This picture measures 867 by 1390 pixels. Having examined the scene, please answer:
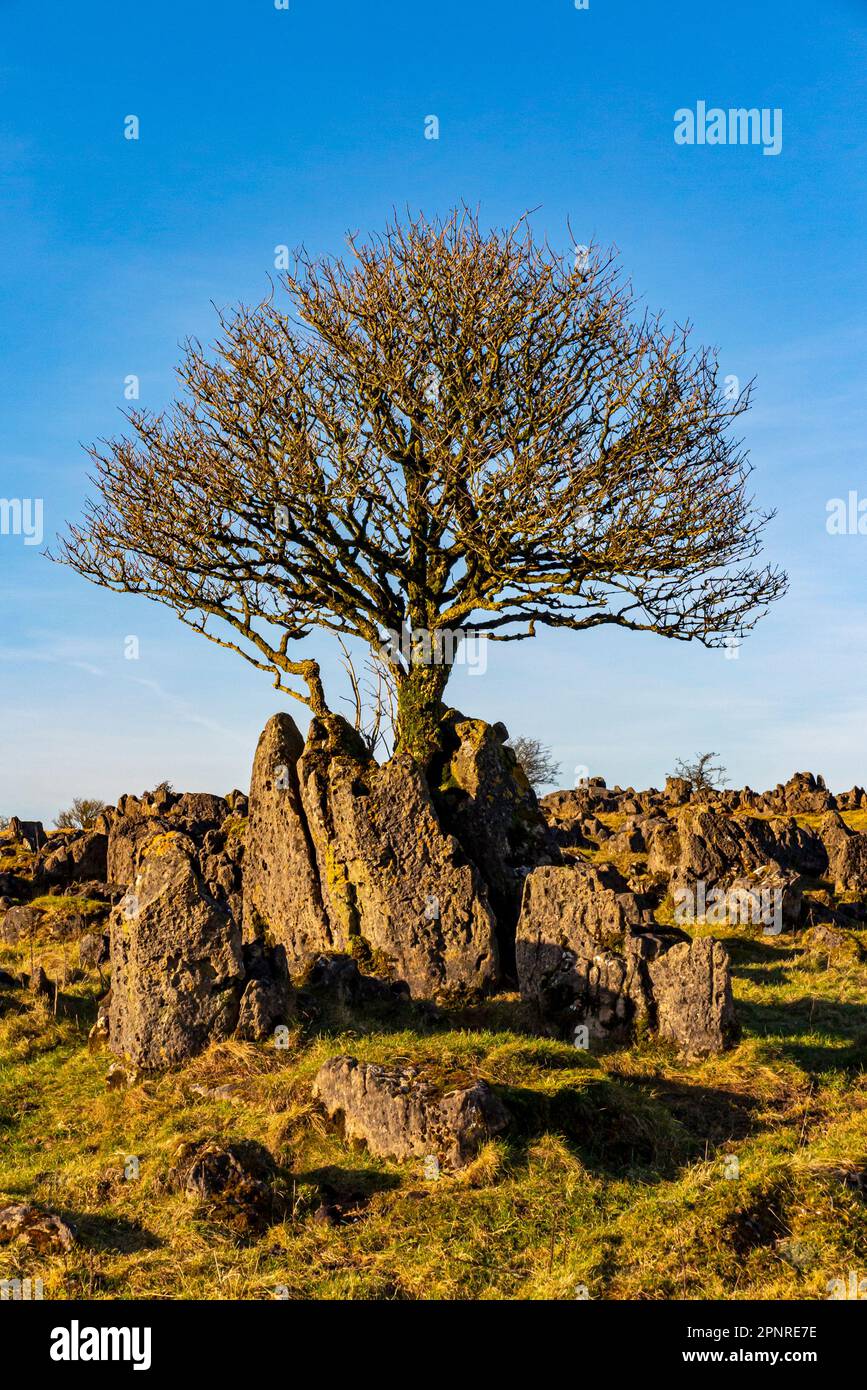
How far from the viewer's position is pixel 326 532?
26109 mm

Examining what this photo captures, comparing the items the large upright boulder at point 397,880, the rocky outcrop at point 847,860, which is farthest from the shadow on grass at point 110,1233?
the rocky outcrop at point 847,860

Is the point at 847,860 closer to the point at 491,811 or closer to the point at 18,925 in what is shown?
the point at 491,811

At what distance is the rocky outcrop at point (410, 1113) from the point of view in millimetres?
11891

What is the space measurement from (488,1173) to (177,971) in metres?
5.94

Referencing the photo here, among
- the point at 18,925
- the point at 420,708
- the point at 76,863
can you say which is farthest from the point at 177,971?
the point at 76,863

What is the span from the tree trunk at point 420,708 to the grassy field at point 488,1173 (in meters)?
7.44

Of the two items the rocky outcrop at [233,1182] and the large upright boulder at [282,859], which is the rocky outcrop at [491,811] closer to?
the large upright boulder at [282,859]

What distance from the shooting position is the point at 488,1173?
37.2ft

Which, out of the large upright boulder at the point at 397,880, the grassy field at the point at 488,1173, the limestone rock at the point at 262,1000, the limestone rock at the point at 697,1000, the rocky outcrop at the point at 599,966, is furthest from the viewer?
the large upright boulder at the point at 397,880

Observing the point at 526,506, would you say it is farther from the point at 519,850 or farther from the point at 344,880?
the point at 344,880

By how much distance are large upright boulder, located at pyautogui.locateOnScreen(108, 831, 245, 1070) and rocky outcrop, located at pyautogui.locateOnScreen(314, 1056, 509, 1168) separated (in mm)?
3174

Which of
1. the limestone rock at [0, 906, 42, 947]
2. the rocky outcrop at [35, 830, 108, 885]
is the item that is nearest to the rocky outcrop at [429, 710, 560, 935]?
the limestone rock at [0, 906, 42, 947]

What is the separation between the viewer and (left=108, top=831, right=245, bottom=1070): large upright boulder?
15.6 meters

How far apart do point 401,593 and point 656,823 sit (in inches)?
572
